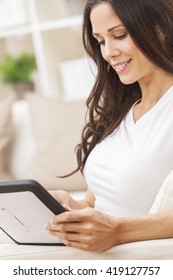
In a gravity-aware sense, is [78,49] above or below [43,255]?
above

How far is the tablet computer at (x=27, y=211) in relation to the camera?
1.37 metres

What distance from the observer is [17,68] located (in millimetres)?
4004

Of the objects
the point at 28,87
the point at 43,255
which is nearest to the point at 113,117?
the point at 43,255

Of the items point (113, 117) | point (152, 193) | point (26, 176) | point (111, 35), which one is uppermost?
point (111, 35)

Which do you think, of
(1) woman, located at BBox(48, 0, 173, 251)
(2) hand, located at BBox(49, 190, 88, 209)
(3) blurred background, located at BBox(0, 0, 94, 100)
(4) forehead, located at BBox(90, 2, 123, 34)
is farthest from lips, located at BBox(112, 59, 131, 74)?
(3) blurred background, located at BBox(0, 0, 94, 100)

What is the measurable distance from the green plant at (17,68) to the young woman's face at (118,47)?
225 centimetres

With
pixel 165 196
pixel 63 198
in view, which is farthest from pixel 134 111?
pixel 165 196

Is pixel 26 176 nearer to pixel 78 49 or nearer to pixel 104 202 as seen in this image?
pixel 78 49

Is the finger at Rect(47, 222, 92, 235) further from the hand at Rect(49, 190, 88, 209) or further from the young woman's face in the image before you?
the young woman's face

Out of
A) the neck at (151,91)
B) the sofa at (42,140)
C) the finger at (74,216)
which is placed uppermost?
the neck at (151,91)

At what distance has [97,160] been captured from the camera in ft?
6.02

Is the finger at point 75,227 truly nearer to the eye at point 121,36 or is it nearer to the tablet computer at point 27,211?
the tablet computer at point 27,211

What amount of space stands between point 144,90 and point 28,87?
229 cm

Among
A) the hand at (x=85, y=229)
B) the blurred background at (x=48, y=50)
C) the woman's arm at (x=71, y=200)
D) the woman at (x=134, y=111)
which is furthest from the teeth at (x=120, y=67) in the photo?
the blurred background at (x=48, y=50)
